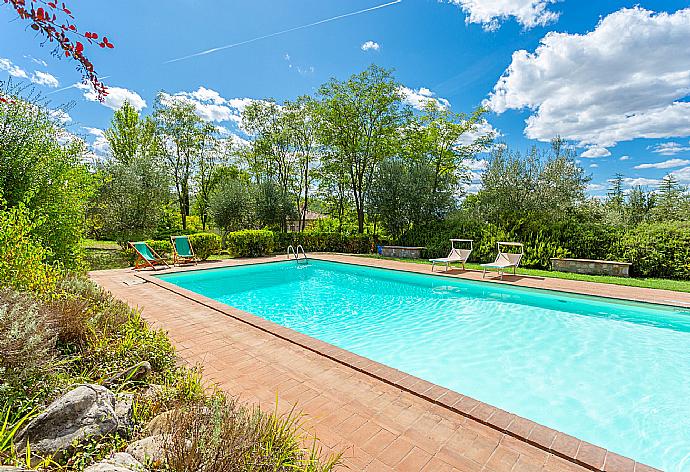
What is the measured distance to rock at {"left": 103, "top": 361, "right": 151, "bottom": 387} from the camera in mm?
2777

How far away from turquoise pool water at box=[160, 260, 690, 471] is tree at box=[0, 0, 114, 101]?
4402mm

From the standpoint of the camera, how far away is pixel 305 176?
21.6 meters

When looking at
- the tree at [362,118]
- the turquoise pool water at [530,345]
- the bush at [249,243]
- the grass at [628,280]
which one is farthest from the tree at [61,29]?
the tree at [362,118]

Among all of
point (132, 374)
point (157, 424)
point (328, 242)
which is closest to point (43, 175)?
point (132, 374)

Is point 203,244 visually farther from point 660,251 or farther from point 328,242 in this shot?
point 660,251

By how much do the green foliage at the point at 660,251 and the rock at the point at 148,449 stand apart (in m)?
12.0

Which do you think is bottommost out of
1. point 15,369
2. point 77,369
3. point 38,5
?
point 77,369

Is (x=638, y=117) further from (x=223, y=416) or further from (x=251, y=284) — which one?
(x=223, y=416)

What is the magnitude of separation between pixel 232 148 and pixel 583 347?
25.0 metres

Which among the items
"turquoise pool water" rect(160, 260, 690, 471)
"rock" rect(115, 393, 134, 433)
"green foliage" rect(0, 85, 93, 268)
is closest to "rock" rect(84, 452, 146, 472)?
"rock" rect(115, 393, 134, 433)

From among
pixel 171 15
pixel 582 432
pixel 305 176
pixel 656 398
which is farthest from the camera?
pixel 305 176

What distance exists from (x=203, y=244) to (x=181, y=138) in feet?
42.6

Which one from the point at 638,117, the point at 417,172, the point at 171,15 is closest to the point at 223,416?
the point at 171,15

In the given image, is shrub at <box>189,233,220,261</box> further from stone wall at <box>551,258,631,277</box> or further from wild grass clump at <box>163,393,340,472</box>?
stone wall at <box>551,258,631,277</box>
